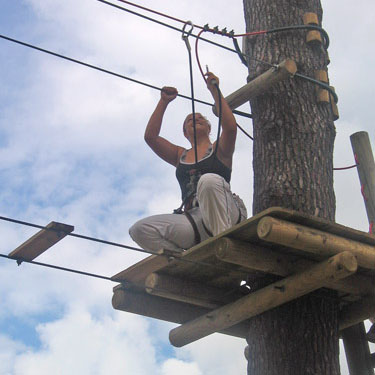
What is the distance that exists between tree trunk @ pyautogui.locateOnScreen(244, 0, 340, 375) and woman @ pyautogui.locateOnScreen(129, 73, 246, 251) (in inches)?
9.5

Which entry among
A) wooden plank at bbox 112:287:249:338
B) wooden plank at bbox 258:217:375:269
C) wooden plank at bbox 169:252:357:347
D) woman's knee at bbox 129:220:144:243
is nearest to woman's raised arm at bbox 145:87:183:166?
woman's knee at bbox 129:220:144:243

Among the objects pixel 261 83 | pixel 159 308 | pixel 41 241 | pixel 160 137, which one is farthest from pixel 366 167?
pixel 41 241

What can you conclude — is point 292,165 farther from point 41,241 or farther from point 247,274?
point 41,241

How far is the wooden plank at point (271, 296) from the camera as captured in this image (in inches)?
161

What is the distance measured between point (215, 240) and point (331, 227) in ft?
2.16

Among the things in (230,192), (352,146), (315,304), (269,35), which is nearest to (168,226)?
(230,192)

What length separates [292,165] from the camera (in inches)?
195

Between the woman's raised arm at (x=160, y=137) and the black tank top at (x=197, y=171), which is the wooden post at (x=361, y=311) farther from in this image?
the woman's raised arm at (x=160, y=137)

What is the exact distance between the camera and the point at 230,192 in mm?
4797

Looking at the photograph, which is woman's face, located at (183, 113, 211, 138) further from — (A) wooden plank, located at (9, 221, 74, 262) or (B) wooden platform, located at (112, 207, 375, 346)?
(A) wooden plank, located at (9, 221, 74, 262)

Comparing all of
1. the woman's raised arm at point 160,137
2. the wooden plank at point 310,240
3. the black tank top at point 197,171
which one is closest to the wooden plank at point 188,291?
the black tank top at point 197,171

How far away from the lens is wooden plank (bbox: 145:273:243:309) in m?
4.59

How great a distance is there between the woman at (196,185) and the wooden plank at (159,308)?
0.35 metres

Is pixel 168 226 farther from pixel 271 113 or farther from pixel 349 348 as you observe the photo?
pixel 349 348
